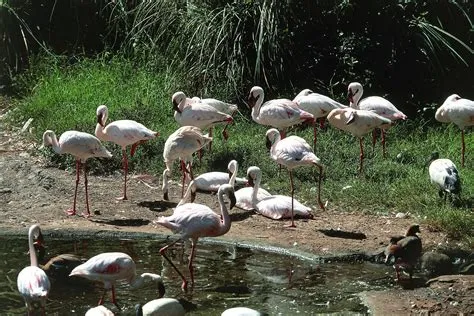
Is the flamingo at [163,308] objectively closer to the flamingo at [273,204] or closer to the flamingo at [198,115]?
the flamingo at [273,204]

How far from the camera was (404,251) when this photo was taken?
8109 mm

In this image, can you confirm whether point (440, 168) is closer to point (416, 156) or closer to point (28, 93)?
point (416, 156)

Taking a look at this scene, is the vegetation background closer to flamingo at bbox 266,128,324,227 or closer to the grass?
the grass

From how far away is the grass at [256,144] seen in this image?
10031 mm

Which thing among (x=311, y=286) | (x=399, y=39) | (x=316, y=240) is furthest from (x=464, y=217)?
(x=399, y=39)

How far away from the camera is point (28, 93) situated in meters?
14.4

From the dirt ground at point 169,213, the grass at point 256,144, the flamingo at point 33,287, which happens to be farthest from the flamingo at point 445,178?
the flamingo at point 33,287

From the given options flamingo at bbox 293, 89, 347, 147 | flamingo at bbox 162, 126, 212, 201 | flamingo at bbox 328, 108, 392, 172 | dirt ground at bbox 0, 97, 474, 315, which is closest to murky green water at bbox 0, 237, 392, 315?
dirt ground at bbox 0, 97, 474, 315

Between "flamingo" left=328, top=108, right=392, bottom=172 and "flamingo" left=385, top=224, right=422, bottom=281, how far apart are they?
8.93ft

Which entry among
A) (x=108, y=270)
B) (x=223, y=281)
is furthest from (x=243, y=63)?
(x=108, y=270)

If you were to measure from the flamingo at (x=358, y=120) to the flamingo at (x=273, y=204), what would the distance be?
1496mm

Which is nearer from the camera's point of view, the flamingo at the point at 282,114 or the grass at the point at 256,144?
the grass at the point at 256,144

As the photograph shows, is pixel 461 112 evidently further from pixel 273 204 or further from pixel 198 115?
pixel 198 115

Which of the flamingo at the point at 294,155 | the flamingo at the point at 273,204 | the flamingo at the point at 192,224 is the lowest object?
the flamingo at the point at 273,204
